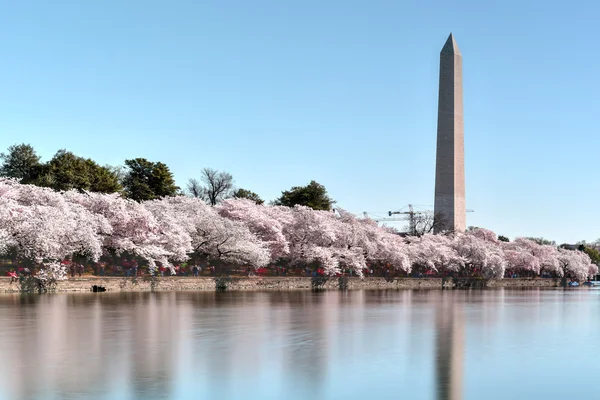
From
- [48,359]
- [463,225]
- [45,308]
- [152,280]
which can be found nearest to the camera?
[48,359]

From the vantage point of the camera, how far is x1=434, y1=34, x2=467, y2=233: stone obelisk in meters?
80.2

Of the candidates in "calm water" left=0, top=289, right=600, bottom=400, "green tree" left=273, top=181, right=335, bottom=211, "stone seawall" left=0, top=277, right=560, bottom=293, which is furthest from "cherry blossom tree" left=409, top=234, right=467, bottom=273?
"calm water" left=0, top=289, right=600, bottom=400

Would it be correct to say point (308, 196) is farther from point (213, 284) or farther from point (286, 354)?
point (286, 354)

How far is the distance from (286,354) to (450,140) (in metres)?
63.8

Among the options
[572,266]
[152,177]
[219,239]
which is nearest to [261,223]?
[219,239]

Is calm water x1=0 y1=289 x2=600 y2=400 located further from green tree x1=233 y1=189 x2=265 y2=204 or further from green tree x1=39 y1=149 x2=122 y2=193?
green tree x1=233 y1=189 x2=265 y2=204

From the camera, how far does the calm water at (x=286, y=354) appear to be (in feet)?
50.6

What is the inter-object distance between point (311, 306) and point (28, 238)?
56.7 feet

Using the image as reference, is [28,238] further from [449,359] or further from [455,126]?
[455,126]

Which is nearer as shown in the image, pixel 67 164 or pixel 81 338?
pixel 81 338

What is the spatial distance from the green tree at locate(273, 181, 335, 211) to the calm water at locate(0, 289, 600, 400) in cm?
6329

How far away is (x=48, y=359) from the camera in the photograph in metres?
18.4

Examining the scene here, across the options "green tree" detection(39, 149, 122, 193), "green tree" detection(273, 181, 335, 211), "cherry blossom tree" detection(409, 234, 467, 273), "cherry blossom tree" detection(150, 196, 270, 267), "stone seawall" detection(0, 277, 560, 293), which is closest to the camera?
"stone seawall" detection(0, 277, 560, 293)

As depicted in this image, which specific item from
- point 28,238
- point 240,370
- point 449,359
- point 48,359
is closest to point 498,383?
point 449,359
